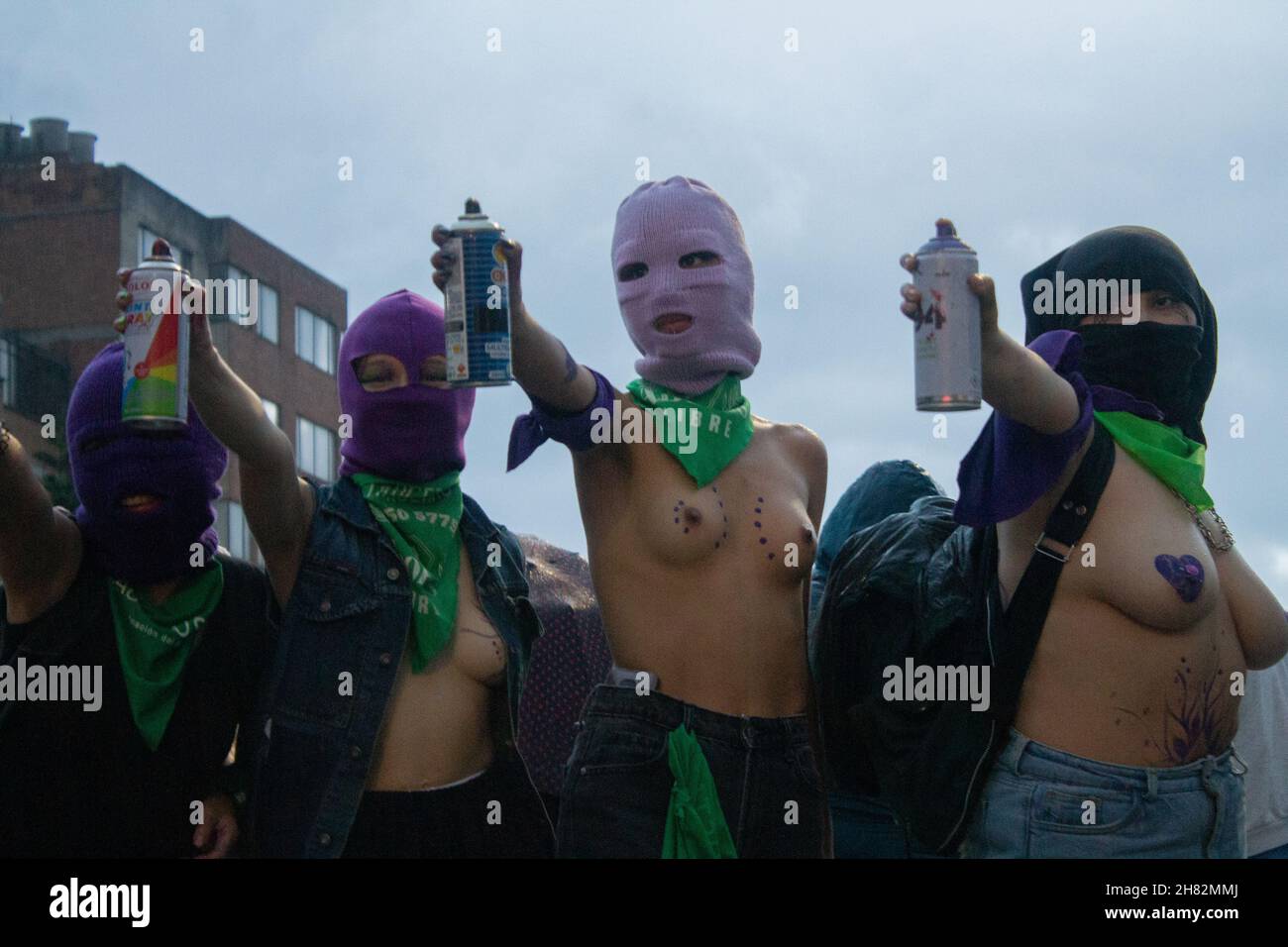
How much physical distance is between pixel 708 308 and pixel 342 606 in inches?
57.3

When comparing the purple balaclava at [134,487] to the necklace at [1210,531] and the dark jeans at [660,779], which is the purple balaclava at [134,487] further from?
the necklace at [1210,531]

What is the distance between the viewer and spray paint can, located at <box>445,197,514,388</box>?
13.1ft

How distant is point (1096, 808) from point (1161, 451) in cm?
105

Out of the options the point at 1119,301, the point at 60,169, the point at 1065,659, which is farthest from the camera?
the point at 60,169

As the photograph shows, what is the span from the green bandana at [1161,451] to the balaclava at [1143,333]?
10 cm

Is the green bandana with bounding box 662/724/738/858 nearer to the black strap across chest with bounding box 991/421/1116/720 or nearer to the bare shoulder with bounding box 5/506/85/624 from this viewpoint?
the black strap across chest with bounding box 991/421/1116/720

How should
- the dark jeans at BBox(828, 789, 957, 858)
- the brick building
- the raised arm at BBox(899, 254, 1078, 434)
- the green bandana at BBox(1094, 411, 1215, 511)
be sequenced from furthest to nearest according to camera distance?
the brick building, the dark jeans at BBox(828, 789, 957, 858), the green bandana at BBox(1094, 411, 1215, 511), the raised arm at BBox(899, 254, 1078, 434)

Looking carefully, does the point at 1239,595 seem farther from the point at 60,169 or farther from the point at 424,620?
the point at 60,169

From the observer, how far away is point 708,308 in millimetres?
5066

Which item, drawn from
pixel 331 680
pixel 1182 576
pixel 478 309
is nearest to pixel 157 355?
pixel 478 309

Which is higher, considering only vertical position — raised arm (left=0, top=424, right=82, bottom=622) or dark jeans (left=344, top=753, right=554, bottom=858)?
raised arm (left=0, top=424, right=82, bottom=622)

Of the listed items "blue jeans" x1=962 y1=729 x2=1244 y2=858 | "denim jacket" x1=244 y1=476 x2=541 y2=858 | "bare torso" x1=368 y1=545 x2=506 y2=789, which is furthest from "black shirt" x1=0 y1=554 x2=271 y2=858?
"blue jeans" x1=962 y1=729 x2=1244 y2=858

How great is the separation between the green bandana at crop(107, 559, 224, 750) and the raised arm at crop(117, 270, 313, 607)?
0.93ft
